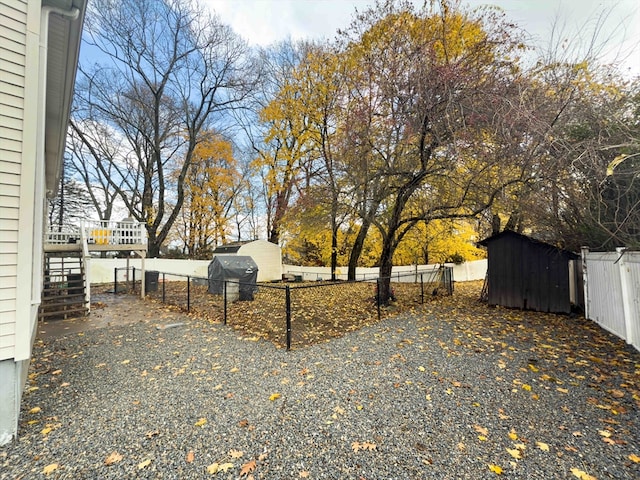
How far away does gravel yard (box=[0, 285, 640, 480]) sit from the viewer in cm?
239

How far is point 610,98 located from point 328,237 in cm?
1291

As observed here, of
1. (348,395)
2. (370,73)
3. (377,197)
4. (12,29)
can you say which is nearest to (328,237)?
(377,197)

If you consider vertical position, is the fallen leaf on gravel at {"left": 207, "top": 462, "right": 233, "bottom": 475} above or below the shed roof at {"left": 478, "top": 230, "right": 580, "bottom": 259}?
below

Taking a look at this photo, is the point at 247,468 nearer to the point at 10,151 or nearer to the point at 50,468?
the point at 50,468

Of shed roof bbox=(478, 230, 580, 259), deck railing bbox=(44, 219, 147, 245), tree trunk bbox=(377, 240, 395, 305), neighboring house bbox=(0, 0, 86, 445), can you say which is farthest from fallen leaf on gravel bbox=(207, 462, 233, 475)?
deck railing bbox=(44, 219, 147, 245)

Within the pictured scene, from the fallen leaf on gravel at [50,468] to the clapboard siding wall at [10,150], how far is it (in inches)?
44.8

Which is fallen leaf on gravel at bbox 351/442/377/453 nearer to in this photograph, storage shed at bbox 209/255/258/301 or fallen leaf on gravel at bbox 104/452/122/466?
fallen leaf on gravel at bbox 104/452/122/466

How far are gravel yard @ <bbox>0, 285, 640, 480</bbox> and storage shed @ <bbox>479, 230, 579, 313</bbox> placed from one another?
214 centimetres

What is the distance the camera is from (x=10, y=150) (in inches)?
113

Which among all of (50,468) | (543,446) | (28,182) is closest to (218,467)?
(50,468)

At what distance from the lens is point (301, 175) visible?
16281 mm

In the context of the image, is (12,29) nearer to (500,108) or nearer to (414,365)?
(414,365)

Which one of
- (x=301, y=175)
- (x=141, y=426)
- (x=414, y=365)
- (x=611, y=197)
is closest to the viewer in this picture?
(x=141, y=426)

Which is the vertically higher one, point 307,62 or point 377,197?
point 307,62
